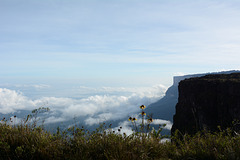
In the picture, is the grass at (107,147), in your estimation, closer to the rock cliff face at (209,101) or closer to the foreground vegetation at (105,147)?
the foreground vegetation at (105,147)

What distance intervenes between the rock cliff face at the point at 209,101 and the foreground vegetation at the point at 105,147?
48940 mm

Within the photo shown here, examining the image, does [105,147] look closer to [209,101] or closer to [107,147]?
[107,147]

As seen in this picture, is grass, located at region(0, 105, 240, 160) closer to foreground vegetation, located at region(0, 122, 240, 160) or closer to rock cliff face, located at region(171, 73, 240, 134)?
foreground vegetation, located at region(0, 122, 240, 160)

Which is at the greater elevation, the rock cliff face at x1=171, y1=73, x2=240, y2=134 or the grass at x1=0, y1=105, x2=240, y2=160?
the grass at x1=0, y1=105, x2=240, y2=160

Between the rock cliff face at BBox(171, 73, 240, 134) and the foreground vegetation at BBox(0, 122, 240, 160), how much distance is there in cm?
4894

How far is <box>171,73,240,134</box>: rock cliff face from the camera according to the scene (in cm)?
5081

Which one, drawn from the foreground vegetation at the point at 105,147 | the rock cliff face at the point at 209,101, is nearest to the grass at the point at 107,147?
the foreground vegetation at the point at 105,147

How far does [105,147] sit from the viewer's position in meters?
4.04

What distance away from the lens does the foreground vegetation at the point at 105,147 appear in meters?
3.76

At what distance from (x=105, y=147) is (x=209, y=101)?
2551 inches

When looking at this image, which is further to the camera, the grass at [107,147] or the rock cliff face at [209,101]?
the rock cliff face at [209,101]

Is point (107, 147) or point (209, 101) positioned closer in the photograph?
point (107, 147)

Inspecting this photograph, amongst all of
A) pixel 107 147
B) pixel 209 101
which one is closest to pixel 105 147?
pixel 107 147

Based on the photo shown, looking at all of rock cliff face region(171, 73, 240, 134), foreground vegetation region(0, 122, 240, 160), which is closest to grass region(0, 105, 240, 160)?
foreground vegetation region(0, 122, 240, 160)
